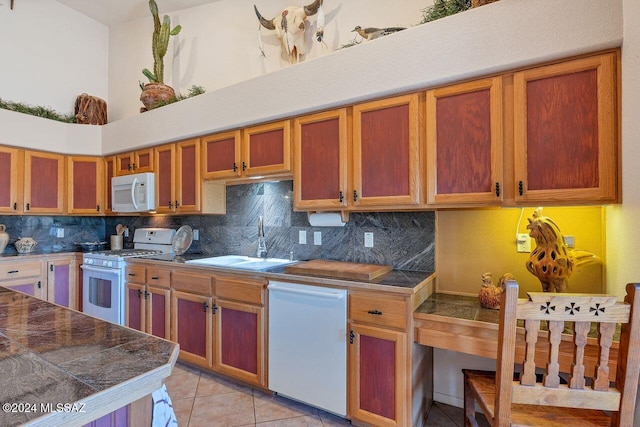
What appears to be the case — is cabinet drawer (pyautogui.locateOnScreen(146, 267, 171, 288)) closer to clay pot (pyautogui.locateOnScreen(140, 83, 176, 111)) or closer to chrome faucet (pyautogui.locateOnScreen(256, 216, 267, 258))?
chrome faucet (pyautogui.locateOnScreen(256, 216, 267, 258))

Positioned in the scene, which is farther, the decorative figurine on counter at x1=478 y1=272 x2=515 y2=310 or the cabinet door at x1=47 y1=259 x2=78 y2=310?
the cabinet door at x1=47 y1=259 x2=78 y2=310

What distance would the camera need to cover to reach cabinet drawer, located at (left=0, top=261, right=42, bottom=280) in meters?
3.16

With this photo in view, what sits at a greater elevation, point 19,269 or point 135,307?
point 19,269

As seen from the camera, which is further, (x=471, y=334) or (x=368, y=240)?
(x=368, y=240)

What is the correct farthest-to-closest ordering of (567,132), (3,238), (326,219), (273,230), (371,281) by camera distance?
(3,238)
(273,230)
(326,219)
(371,281)
(567,132)

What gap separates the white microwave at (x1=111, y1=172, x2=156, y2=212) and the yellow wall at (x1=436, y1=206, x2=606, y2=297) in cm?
288

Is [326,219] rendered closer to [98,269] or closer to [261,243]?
[261,243]

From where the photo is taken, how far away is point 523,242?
6.42ft

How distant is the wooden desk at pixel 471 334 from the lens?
1440mm

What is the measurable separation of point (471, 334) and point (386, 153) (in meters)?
1.16

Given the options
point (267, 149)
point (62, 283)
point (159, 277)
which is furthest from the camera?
point (62, 283)

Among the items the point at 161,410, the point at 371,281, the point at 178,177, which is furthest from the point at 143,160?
the point at 161,410

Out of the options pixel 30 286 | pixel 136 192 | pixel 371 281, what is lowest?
pixel 30 286

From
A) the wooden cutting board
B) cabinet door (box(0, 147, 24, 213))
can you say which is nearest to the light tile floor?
the wooden cutting board
